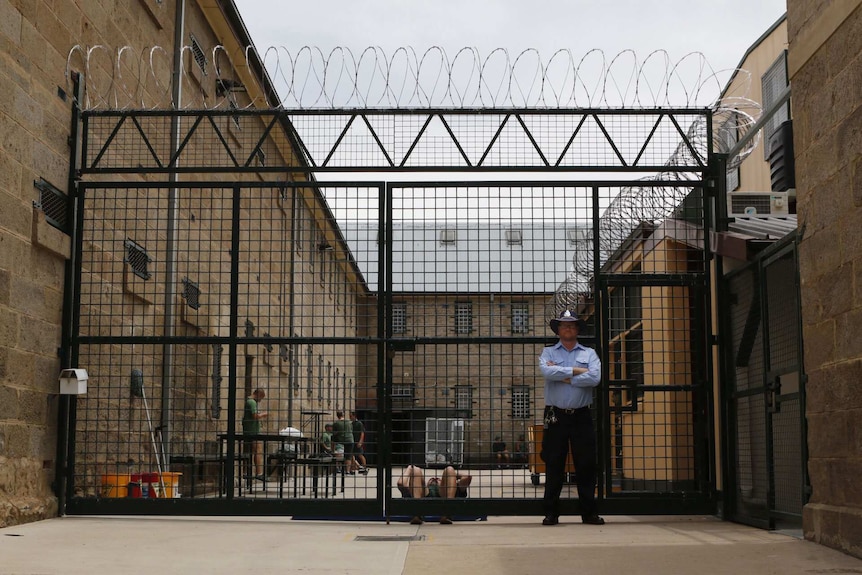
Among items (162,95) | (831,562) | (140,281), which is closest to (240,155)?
(162,95)

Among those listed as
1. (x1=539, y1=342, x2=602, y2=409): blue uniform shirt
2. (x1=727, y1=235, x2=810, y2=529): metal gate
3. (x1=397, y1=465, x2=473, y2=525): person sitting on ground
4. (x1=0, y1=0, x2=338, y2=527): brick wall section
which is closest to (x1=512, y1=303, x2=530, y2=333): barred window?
(x1=539, y1=342, x2=602, y2=409): blue uniform shirt

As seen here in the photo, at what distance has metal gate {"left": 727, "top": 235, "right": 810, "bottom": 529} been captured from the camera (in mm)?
7660

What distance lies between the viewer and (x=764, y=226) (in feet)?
29.4

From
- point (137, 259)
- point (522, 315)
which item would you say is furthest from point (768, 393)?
point (137, 259)

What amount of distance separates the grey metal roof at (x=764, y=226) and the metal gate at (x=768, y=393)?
26cm

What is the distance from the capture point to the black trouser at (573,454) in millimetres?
8586

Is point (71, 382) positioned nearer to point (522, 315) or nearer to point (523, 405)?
point (523, 405)

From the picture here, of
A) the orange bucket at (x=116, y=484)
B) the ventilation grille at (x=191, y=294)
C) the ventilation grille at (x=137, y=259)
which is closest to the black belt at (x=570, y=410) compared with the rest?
the orange bucket at (x=116, y=484)

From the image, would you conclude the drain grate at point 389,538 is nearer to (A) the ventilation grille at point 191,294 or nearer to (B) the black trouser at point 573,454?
(B) the black trouser at point 573,454

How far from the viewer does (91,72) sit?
9.88 m

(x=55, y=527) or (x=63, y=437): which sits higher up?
(x=63, y=437)

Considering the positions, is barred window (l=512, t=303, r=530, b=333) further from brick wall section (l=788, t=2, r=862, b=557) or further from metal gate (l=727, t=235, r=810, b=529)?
brick wall section (l=788, t=2, r=862, b=557)

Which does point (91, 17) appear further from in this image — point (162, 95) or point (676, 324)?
point (676, 324)

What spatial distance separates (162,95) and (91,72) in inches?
120
